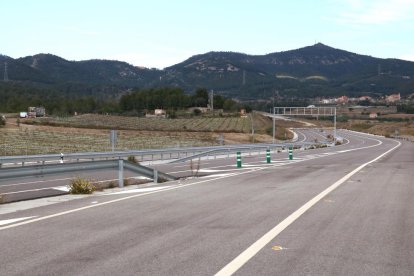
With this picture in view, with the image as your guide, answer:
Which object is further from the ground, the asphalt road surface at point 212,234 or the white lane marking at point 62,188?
the asphalt road surface at point 212,234

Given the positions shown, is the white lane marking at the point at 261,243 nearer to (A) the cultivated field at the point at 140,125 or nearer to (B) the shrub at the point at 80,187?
(B) the shrub at the point at 80,187

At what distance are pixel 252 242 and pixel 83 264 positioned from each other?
2.47 metres

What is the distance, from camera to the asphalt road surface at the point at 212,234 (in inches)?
265

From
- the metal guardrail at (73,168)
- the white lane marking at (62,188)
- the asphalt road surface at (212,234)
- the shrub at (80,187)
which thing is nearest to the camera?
the asphalt road surface at (212,234)

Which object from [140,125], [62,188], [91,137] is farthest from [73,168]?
[140,125]

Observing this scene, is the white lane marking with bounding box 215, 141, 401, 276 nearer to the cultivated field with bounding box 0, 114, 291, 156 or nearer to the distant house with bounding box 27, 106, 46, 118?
the cultivated field with bounding box 0, 114, 291, 156

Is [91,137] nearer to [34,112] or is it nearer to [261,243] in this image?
[261,243]

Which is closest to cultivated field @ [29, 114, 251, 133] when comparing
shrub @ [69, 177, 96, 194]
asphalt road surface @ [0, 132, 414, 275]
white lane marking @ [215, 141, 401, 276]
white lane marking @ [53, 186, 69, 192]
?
white lane marking @ [53, 186, 69, 192]

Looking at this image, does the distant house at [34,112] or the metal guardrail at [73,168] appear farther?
the distant house at [34,112]

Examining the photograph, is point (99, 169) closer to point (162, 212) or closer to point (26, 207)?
point (26, 207)

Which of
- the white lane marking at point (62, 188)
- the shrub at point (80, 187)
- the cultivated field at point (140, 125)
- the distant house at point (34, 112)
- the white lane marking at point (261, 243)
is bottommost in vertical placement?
the cultivated field at point (140, 125)

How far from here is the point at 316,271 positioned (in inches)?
256

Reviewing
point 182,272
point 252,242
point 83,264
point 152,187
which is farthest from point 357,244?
point 152,187

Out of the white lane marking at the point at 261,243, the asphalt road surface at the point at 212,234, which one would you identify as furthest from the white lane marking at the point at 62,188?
the white lane marking at the point at 261,243
